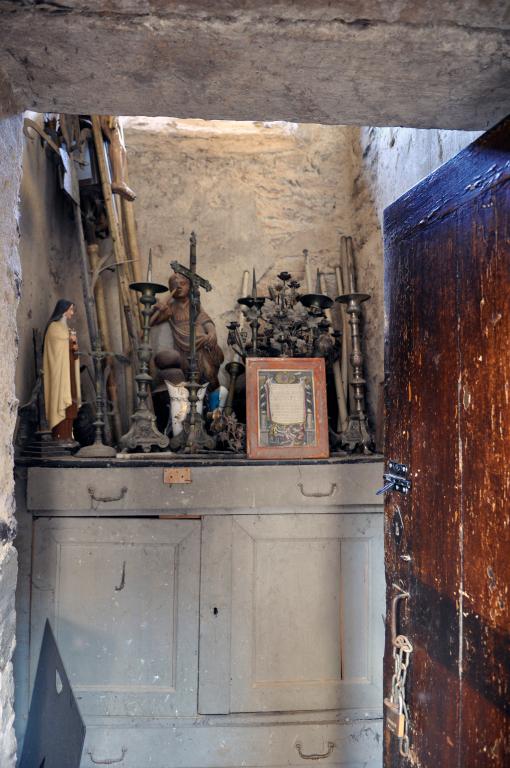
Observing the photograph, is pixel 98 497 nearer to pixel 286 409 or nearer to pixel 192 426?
pixel 192 426

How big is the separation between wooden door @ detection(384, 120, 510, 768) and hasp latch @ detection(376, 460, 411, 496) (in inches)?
0.6

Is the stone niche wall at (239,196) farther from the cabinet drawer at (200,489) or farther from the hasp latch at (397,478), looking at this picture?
the hasp latch at (397,478)

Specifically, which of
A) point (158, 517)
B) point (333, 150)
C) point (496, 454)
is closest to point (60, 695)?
point (158, 517)

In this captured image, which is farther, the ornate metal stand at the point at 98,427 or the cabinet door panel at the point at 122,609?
the ornate metal stand at the point at 98,427

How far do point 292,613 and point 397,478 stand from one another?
1.06 metres

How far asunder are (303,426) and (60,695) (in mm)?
1248

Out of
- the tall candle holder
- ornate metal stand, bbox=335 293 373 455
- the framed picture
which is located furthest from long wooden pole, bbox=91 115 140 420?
ornate metal stand, bbox=335 293 373 455

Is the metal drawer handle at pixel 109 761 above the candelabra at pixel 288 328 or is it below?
below

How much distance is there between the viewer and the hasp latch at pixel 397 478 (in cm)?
116

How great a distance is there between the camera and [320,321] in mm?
2432

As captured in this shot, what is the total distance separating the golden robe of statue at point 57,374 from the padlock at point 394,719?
1600 mm

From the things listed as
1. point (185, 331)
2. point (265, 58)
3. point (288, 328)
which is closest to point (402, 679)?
point (265, 58)

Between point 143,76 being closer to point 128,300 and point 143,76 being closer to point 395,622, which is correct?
point 395,622

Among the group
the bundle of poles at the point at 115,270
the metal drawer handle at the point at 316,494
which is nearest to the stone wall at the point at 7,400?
the metal drawer handle at the point at 316,494
